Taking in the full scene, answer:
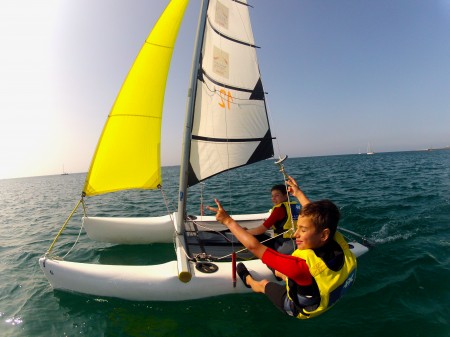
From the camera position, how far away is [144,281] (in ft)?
12.7

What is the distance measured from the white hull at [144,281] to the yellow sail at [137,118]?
1.47 metres

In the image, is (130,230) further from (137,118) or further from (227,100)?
(227,100)

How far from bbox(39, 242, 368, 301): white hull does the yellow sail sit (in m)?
1.47

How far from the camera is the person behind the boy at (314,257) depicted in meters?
2.25

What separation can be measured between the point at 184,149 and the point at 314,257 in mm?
3345

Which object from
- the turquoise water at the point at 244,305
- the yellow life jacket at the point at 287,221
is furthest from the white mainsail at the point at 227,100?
the turquoise water at the point at 244,305

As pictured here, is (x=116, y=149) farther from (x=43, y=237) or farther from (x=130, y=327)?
(x=43, y=237)

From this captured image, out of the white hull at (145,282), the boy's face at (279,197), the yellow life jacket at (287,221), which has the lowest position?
the white hull at (145,282)

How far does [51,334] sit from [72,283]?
0.75 m

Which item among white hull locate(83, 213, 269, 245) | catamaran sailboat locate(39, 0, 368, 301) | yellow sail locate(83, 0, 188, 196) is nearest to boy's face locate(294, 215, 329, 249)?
catamaran sailboat locate(39, 0, 368, 301)

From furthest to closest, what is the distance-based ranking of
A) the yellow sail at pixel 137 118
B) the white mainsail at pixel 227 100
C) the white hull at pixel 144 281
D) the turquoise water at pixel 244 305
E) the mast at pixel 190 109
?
the white mainsail at pixel 227 100, the mast at pixel 190 109, the yellow sail at pixel 137 118, the white hull at pixel 144 281, the turquoise water at pixel 244 305

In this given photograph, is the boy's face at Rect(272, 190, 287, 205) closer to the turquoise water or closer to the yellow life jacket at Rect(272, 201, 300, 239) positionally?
the yellow life jacket at Rect(272, 201, 300, 239)

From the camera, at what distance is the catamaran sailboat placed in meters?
3.92

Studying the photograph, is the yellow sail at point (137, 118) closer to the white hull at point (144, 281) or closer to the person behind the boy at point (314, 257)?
the white hull at point (144, 281)
